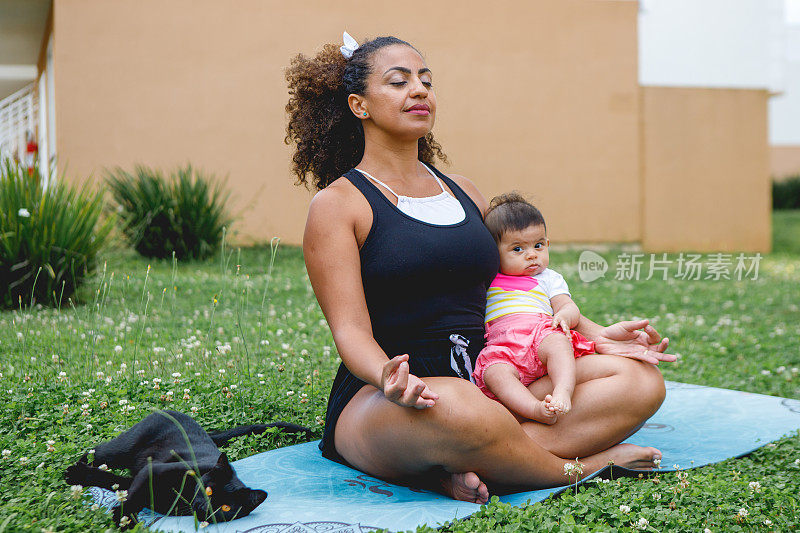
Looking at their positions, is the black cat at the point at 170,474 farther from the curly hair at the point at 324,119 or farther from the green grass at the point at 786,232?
the green grass at the point at 786,232

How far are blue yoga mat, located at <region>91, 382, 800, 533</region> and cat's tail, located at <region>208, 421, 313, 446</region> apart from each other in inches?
6.5

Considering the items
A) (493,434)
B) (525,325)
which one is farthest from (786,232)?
(493,434)

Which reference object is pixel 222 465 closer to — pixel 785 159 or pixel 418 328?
pixel 418 328

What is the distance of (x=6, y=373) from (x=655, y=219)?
36.6ft

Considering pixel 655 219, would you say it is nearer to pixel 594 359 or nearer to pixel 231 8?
pixel 231 8

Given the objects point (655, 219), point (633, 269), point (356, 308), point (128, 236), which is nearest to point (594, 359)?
point (356, 308)

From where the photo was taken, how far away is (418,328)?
2725mm

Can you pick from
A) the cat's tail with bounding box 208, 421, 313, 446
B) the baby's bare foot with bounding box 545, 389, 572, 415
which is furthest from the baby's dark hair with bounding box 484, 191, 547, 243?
the cat's tail with bounding box 208, 421, 313, 446

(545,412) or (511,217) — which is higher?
(511,217)

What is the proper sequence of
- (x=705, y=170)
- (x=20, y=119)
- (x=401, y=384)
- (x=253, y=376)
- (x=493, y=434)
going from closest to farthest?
(x=401, y=384)
(x=493, y=434)
(x=253, y=376)
(x=705, y=170)
(x=20, y=119)

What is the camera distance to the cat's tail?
10.3 feet

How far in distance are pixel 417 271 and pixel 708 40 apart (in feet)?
67.8

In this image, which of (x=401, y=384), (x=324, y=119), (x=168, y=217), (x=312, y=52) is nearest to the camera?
(x=401, y=384)

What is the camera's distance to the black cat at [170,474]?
235 cm
